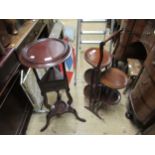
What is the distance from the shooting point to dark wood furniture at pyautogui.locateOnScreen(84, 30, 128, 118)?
1.43 meters

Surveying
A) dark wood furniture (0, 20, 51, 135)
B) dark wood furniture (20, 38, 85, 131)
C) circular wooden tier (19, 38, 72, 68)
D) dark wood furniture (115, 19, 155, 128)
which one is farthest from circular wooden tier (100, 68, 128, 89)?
dark wood furniture (0, 20, 51, 135)

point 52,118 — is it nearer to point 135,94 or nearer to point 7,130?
point 7,130

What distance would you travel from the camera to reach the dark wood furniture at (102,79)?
1433 millimetres

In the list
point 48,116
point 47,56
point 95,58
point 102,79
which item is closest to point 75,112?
point 48,116

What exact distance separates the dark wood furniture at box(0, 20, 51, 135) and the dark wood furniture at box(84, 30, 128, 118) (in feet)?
2.47

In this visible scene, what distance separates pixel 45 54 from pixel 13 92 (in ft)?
2.10

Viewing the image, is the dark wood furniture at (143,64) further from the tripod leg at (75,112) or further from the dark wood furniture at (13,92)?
the dark wood furniture at (13,92)

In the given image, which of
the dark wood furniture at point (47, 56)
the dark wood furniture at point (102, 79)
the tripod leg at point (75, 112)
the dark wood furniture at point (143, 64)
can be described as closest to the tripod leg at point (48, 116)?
the tripod leg at point (75, 112)

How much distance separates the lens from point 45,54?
3.54ft

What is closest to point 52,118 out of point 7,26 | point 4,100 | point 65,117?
point 65,117

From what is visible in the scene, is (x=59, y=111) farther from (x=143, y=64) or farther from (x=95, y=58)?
(x=143, y=64)

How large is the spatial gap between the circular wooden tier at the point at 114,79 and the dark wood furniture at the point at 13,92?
36.4 inches

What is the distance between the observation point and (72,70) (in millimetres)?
2482
